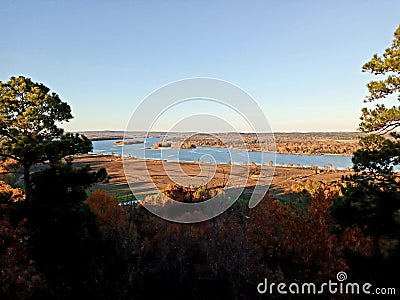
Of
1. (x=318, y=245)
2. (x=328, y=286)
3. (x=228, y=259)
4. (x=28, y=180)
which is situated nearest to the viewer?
(x=28, y=180)

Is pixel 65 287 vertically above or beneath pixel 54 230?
beneath

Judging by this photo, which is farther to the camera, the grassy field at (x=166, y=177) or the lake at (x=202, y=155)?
the grassy field at (x=166, y=177)

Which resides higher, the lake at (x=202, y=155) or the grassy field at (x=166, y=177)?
the lake at (x=202, y=155)

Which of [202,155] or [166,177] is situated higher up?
[202,155]

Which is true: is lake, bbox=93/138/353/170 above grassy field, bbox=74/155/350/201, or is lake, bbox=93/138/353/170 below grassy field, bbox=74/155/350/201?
above

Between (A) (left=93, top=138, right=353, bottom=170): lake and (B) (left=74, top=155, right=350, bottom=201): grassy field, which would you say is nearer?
(A) (left=93, top=138, right=353, bottom=170): lake

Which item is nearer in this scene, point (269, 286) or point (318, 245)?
point (269, 286)

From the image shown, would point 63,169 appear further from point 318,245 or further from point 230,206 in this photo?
point 230,206

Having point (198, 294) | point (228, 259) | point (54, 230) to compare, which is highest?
point (54, 230)

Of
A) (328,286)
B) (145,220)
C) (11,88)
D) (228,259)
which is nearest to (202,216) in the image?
(145,220)

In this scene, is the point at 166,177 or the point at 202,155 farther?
the point at 166,177

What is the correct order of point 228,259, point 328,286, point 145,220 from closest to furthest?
1. point 328,286
2. point 228,259
3. point 145,220
